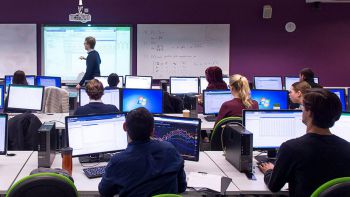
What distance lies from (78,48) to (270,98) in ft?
15.8

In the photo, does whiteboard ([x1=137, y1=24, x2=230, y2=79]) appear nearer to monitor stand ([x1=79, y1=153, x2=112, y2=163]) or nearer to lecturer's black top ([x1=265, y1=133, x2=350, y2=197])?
monitor stand ([x1=79, y1=153, x2=112, y2=163])

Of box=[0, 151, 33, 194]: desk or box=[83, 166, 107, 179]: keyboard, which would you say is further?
box=[83, 166, 107, 179]: keyboard

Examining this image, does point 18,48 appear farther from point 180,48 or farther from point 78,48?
point 180,48

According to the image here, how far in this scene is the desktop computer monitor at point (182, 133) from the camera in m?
3.49

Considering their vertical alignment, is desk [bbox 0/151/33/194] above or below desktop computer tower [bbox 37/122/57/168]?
below

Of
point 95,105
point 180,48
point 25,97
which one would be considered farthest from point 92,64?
point 95,105

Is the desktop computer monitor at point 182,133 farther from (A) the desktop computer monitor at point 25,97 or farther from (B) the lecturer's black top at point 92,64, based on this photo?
(B) the lecturer's black top at point 92,64

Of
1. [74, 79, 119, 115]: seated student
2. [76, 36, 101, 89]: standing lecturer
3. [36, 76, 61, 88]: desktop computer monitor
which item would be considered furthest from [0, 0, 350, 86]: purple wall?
[74, 79, 119, 115]: seated student

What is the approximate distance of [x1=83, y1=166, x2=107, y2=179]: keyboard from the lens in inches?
126

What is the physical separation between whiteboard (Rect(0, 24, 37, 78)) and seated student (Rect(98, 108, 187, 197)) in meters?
7.18

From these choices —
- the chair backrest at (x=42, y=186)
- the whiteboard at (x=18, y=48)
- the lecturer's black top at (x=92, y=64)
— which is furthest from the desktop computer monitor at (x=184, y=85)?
the chair backrest at (x=42, y=186)

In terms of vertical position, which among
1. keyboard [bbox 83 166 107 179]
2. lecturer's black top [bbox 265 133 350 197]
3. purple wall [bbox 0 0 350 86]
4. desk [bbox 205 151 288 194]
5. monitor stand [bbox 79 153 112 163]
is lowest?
desk [bbox 205 151 288 194]

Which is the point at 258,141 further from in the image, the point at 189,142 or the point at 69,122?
the point at 69,122

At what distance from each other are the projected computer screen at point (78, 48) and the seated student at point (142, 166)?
270 inches
